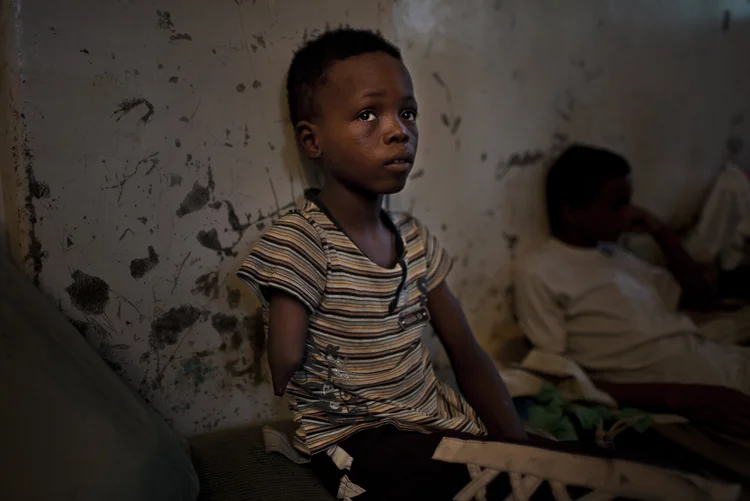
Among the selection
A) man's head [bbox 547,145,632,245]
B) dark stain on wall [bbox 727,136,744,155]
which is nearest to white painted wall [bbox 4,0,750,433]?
man's head [bbox 547,145,632,245]

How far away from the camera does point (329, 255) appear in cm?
96

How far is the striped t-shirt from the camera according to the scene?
3.06ft

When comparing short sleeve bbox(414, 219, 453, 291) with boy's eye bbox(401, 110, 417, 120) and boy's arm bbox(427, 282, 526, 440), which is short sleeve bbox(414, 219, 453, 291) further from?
boy's eye bbox(401, 110, 417, 120)

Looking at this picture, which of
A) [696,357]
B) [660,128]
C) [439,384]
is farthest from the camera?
[660,128]

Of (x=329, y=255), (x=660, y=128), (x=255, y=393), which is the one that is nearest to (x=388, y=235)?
(x=329, y=255)

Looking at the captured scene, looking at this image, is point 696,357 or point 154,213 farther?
point 696,357

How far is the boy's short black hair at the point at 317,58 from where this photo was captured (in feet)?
3.13

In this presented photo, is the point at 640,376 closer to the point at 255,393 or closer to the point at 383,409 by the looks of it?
the point at 383,409

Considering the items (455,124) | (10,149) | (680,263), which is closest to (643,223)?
(680,263)

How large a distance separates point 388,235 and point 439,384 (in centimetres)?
32

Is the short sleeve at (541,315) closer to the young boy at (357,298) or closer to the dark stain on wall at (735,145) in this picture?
the young boy at (357,298)

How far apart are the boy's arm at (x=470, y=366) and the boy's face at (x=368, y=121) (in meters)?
0.30

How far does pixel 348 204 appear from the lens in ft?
3.29

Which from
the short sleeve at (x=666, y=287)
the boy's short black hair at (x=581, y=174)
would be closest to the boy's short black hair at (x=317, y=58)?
the boy's short black hair at (x=581, y=174)
